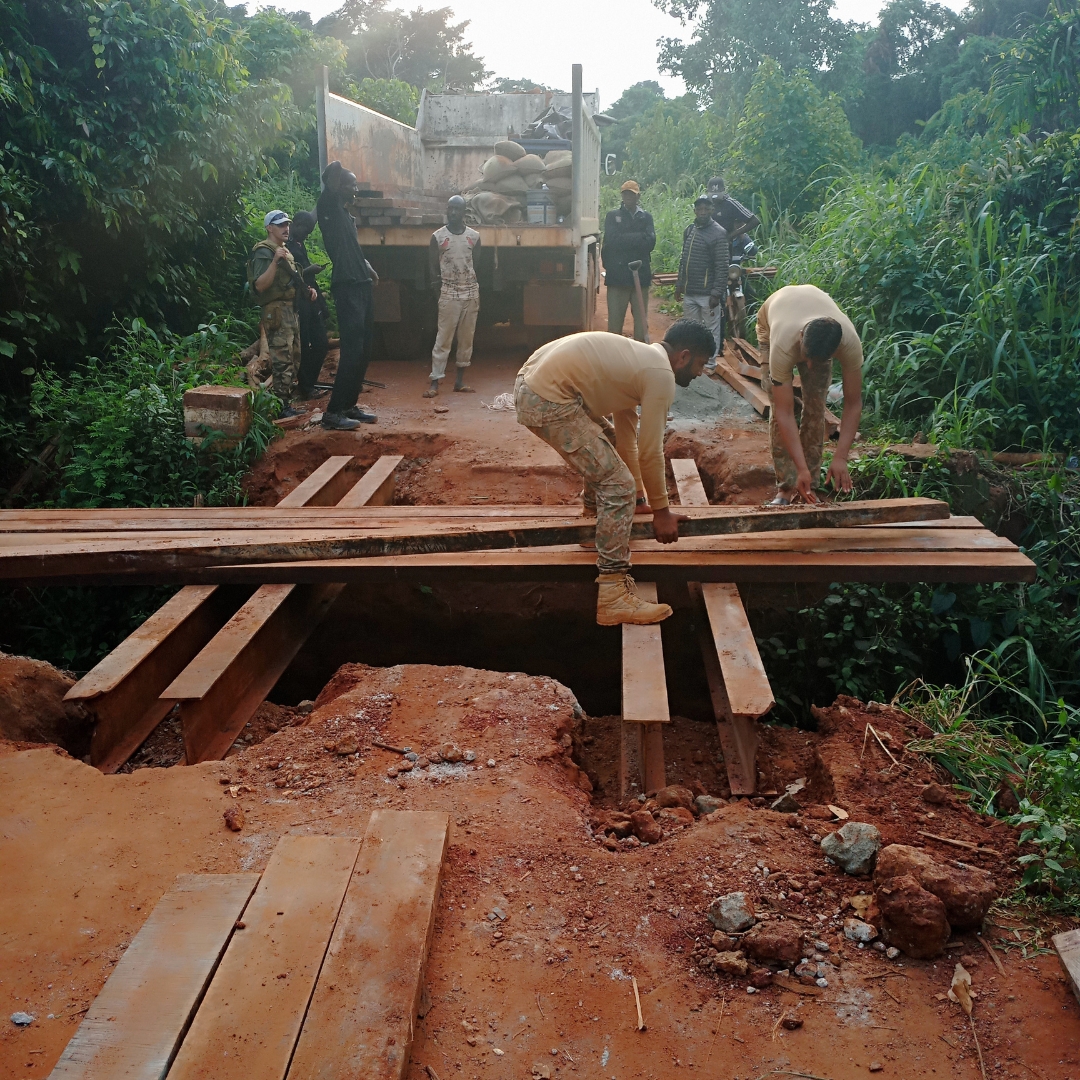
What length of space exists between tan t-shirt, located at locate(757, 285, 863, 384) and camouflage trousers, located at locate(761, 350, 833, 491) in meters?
0.22

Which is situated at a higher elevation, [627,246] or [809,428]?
[627,246]

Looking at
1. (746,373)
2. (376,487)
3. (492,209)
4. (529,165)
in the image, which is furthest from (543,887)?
(529,165)

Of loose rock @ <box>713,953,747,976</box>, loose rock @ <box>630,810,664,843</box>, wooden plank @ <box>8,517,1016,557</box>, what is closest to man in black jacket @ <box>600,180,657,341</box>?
wooden plank @ <box>8,517,1016,557</box>

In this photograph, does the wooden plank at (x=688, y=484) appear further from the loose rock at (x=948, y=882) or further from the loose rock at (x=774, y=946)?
the loose rock at (x=774, y=946)

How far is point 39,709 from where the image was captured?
3334 millimetres

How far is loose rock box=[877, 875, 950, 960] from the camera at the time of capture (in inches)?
80.7

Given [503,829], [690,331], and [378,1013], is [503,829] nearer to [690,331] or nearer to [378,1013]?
[378,1013]

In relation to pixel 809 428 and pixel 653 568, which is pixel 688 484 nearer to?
pixel 809 428

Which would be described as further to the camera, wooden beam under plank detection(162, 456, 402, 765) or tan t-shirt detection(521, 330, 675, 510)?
tan t-shirt detection(521, 330, 675, 510)

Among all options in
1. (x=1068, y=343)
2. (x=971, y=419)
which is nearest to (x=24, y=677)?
(x=971, y=419)

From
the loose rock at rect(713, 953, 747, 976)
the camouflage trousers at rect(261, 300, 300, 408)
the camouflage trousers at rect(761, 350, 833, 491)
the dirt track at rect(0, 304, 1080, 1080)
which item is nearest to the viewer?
the dirt track at rect(0, 304, 1080, 1080)

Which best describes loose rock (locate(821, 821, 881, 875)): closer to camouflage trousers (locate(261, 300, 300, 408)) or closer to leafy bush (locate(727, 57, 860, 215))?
camouflage trousers (locate(261, 300, 300, 408))

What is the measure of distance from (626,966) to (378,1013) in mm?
577

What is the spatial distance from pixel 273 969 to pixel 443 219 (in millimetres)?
7199
